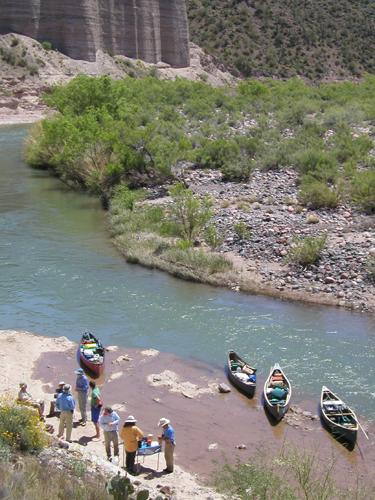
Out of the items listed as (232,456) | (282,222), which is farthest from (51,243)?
(232,456)

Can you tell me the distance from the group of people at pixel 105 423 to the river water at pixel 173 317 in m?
4.16

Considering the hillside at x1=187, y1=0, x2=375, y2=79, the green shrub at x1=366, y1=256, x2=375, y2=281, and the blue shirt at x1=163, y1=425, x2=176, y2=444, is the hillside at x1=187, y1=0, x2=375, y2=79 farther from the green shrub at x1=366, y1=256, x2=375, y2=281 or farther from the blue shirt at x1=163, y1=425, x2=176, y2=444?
the blue shirt at x1=163, y1=425, x2=176, y2=444

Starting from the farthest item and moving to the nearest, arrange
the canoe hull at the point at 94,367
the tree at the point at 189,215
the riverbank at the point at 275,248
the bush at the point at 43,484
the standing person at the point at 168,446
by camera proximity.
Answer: the tree at the point at 189,215 → the riverbank at the point at 275,248 → the canoe hull at the point at 94,367 → the standing person at the point at 168,446 → the bush at the point at 43,484

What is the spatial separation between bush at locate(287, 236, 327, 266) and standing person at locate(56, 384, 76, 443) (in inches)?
463

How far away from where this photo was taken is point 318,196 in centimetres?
3062

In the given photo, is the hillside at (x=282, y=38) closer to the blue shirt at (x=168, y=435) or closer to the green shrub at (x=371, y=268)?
the green shrub at (x=371, y=268)

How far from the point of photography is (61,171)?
4059 centimetres

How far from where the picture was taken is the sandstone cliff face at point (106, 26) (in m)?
75.5

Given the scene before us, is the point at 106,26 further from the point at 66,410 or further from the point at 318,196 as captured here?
the point at 66,410

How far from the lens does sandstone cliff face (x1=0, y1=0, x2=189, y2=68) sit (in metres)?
75.5

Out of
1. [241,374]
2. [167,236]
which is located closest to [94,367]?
[241,374]

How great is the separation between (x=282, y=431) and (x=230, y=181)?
22.2 m

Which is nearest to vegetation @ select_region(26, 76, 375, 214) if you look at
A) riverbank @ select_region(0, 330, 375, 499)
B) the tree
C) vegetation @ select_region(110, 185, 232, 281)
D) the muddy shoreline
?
vegetation @ select_region(110, 185, 232, 281)

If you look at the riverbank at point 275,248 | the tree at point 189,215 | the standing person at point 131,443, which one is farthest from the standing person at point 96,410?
the tree at point 189,215
